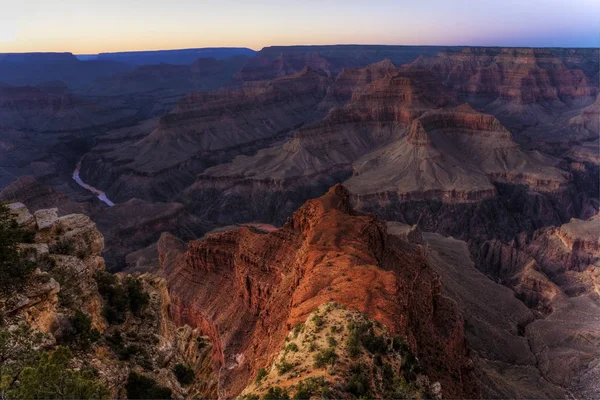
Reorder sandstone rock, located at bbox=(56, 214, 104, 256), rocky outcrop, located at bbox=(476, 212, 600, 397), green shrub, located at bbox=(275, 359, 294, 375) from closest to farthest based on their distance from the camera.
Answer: green shrub, located at bbox=(275, 359, 294, 375) < sandstone rock, located at bbox=(56, 214, 104, 256) < rocky outcrop, located at bbox=(476, 212, 600, 397)

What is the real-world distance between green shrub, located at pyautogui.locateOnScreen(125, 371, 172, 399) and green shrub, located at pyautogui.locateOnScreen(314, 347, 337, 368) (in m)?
6.41

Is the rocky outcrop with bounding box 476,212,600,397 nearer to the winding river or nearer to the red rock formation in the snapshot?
the red rock formation

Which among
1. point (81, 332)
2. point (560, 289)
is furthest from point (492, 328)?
point (81, 332)

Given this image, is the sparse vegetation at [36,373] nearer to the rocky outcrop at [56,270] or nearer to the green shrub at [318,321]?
the rocky outcrop at [56,270]

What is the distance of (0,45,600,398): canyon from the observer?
85.3ft

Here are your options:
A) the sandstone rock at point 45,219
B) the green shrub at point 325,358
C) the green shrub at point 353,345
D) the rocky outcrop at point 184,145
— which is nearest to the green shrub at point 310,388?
the green shrub at point 325,358

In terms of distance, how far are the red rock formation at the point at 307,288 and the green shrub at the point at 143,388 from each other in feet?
27.4

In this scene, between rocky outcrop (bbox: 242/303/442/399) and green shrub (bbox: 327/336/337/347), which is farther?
green shrub (bbox: 327/336/337/347)

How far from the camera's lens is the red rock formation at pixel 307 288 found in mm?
25938

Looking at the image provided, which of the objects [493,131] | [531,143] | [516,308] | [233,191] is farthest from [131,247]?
[531,143]

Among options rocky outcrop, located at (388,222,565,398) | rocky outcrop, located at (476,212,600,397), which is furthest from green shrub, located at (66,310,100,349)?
rocky outcrop, located at (476,212,600,397)

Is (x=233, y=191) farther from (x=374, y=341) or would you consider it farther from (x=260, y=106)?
(x=374, y=341)

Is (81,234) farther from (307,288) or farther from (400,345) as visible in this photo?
(400,345)

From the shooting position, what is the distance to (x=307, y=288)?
27.8 metres
